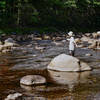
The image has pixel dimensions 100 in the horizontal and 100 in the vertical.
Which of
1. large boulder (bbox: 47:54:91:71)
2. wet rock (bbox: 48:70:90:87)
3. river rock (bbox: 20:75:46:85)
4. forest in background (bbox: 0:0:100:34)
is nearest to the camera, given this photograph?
river rock (bbox: 20:75:46:85)

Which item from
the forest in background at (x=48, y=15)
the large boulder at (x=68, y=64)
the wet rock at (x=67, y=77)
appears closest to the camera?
the wet rock at (x=67, y=77)

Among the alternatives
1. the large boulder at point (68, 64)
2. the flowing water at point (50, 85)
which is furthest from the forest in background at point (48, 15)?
the large boulder at point (68, 64)

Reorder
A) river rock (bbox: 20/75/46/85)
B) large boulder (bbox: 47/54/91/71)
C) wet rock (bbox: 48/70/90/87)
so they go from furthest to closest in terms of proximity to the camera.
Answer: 1. large boulder (bbox: 47/54/91/71)
2. wet rock (bbox: 48/70/90/87)
3. river rock (bbox: 20/75/46/85)

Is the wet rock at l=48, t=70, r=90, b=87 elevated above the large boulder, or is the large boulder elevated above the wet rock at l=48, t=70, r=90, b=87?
the large boulder

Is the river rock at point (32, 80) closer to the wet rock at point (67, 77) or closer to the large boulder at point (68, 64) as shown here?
the wet rock at point (67, 77)

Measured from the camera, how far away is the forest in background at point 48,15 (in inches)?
1596

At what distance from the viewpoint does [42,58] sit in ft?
58.0

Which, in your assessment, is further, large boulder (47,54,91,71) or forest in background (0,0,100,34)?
forest in background (0,0,100,34)

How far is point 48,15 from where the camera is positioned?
155 ft

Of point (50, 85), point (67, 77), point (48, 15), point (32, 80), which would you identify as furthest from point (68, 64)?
point (48, 15)

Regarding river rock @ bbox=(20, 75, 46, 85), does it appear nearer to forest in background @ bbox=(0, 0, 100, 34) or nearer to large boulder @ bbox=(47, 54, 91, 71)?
large boulder @ bbox=(47, 54, 91, 71)

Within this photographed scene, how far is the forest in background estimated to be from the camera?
133 ft

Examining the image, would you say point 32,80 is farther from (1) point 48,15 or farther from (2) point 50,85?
(1) point 48,15

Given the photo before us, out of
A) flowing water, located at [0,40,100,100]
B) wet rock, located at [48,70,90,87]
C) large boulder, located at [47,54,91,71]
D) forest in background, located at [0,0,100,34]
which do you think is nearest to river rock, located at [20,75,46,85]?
flowing water, located at [0,40,100,100]
